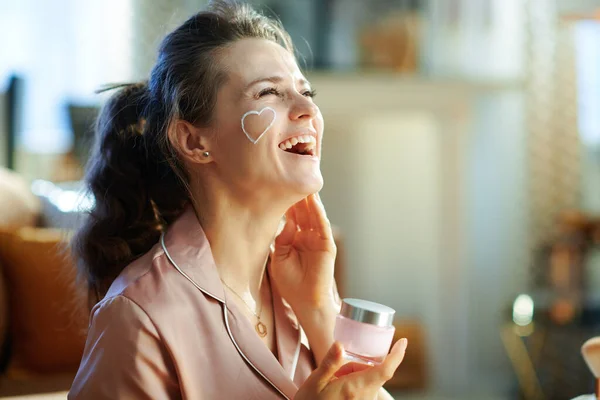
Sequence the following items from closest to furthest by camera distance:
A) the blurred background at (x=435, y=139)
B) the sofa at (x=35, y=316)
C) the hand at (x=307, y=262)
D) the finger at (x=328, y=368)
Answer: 1. the finger at (x=328, y=368)
2. the hand at (x=307, y=262)
3. the sofa at (x=35, y=316)
4. the blurred background at (x=435, y=139)

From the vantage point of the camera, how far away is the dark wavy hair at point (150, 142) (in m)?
1.22

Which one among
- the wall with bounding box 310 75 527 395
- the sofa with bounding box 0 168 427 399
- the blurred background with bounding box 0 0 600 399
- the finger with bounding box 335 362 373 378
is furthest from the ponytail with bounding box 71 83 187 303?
the wall with bounding box 310 75 527 395

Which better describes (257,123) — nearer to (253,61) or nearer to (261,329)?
(253,61)

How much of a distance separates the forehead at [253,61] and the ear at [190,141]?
Answer: 4.1 inches

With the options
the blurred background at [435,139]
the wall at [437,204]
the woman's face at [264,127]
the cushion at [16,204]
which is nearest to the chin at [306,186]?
the woman's face at [264,127]

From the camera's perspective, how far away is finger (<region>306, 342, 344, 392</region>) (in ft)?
3.26

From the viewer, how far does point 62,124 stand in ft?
14.5

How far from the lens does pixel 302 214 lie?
137 cm

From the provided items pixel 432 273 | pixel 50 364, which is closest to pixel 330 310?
pixel 50 364

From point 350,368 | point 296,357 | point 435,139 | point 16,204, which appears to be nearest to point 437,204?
point 435,139

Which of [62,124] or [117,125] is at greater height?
[117,125]

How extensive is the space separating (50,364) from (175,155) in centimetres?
99

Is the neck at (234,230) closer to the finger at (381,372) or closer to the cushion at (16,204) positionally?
the finger at (381,372)

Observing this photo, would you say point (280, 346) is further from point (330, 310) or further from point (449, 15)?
point (449, 15)
